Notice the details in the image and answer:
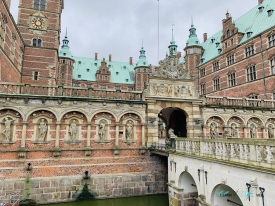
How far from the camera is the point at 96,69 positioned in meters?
46.6

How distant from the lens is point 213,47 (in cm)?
3195

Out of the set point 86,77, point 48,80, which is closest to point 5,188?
point 48,80

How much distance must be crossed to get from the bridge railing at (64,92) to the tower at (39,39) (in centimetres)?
1089

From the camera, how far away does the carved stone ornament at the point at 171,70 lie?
15.1m

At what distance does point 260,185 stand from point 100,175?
385 inches

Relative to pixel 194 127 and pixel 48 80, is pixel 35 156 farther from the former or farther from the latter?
pixel 48 80

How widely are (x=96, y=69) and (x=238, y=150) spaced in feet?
140

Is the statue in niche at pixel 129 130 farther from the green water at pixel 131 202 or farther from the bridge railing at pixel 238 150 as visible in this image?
the bridge railing at pixel 238 150

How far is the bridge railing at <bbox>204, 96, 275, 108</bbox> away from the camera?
16.2m

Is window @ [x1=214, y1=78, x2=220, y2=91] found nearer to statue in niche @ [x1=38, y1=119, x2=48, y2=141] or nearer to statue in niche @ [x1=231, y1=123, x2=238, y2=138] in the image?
statue in niche @ [x1=231, y1=123, x2=238, y2=138]

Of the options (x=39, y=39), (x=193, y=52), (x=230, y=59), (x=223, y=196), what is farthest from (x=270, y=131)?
(x=39, y=39)

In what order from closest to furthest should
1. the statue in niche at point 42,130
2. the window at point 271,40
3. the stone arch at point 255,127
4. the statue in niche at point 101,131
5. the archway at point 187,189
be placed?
1. the archway at point 187,189
2. the statue in niche at point 42,130
3. the statue in niche at point 101,131
4. the stone arch at point 255,127
5. the window at point 271,40

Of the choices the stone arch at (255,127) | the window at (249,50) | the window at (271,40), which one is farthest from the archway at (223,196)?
the window at (249,50)

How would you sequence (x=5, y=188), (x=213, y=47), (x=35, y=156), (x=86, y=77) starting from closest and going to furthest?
(x=5, y=188) < (x=35, y=156) < (x=213, y=47) < (x=86, y=77)
